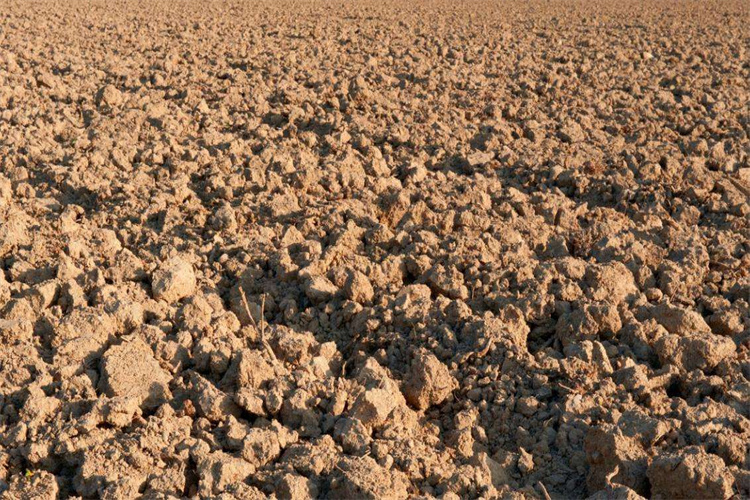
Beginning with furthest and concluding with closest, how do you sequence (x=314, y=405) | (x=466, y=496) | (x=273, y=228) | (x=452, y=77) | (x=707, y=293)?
(x=452, y=77), (x=273, y=228), (x=707, y=293), (x=314, y=405), (x=466, y=496)

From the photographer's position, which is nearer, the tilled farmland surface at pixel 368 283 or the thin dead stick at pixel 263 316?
the tilled farmland surface at pixel 368 283

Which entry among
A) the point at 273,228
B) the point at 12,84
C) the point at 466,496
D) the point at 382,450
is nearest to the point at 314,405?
the point at 382,450

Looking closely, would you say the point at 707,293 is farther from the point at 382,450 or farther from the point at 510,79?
the point at 510,79

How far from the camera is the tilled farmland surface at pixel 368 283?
8.34 ft

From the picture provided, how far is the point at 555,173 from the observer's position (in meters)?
4.81

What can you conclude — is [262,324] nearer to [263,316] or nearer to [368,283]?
[263,316]

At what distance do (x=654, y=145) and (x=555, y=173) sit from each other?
103 centimetres

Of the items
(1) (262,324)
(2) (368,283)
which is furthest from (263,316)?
(2) (368,283)

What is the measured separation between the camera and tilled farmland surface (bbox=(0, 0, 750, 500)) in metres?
2.54

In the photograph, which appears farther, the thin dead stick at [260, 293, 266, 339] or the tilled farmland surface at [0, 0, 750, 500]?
the thin dead stick at [260, 293, 266, 339]

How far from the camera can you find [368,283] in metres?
3.51

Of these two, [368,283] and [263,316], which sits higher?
[368,283]

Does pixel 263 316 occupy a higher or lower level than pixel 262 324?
lower

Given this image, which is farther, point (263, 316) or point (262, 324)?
point (263, 316)
